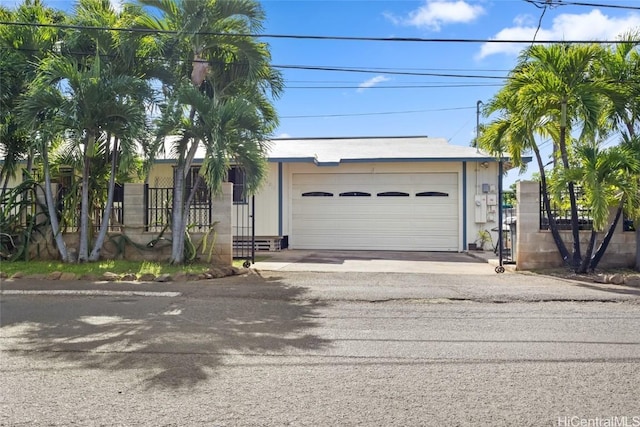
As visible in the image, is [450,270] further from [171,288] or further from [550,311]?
[171,288]

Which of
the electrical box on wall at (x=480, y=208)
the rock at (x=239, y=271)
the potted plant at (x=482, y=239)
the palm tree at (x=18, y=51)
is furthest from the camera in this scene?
the potted plant at (x=482, y=239)

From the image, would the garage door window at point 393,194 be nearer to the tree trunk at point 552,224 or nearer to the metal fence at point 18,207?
the tree trunk at point 552,224

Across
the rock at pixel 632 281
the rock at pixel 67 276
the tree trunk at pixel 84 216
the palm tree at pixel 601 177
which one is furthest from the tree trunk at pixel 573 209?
the rock at pixel 67 276

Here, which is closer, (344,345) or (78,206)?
(344,345)

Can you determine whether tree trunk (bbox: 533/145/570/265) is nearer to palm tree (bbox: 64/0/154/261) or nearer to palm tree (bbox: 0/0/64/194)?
palm tree (bbox: 64/0/154/261)

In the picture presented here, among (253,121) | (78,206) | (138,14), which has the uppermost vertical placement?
(138,14)

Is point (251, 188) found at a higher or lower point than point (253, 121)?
lower

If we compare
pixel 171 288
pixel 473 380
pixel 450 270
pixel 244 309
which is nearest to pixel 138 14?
pixel 171 288

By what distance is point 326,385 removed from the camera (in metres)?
3.95

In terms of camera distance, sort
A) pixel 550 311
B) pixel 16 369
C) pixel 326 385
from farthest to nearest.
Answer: pixel 550 311, pixel 16 369, pixel 326 385

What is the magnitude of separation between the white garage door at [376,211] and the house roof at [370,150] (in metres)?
0.78

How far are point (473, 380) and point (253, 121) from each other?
6.99m

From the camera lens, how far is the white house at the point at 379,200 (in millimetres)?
15586

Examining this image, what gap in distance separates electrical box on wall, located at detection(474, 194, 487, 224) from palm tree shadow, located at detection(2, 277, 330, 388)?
9317 millimetres
